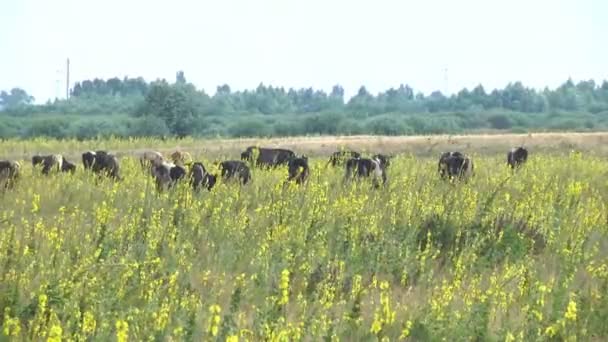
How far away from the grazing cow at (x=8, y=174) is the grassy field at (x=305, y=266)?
0.83 m

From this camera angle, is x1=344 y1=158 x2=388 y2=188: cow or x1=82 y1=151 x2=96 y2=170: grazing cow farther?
x1=82 y1=151 x2=96 y2=170: grazing cow

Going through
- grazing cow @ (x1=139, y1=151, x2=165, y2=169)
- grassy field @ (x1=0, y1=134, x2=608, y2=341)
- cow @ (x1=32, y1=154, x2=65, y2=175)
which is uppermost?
grazing cow @ (x1=139, y1=151, x2=165, y2=169)

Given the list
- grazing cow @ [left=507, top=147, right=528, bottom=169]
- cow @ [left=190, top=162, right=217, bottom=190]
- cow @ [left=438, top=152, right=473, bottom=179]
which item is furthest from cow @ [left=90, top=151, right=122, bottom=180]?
grazing cow @ [left=507, top=147, right=528, bottom=169]

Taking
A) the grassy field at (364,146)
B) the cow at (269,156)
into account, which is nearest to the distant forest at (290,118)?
the grassy field at (364,146)

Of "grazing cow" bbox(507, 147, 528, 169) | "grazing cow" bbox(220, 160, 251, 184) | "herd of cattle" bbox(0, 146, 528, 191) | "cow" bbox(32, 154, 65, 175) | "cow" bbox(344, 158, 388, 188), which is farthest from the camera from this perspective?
"grazing cow" bbox(507, 147, 528, 169)

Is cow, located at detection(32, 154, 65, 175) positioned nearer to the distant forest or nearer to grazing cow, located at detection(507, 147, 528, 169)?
grazing cow, located at detection(507, 147, 528, 169)

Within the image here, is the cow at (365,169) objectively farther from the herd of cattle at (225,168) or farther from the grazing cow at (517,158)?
the grazing cow at (517,158)

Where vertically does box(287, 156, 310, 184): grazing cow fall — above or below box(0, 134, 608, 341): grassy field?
above

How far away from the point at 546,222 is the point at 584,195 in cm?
411

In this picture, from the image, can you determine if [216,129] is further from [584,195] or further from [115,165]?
[584,195]

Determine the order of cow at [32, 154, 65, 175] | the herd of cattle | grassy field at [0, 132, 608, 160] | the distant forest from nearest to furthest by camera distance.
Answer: the herd of cattle
cow at [32, 154, 65, 175]
grassy field at [0, 132, 608, 160]
the distant forest

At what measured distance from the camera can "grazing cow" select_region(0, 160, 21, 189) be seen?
13.2 m

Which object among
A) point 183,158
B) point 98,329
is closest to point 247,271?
point 98,329

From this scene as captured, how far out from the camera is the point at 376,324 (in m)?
5.31
